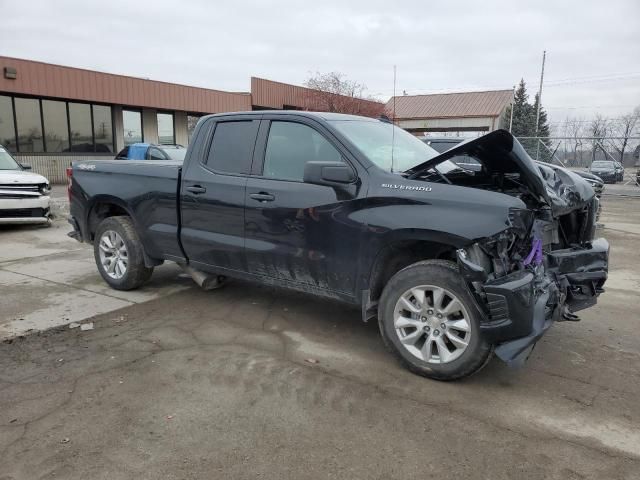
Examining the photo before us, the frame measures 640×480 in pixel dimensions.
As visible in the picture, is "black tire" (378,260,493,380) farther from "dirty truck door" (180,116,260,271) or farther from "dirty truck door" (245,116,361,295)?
"dirty truck door" (180,116,260,271)

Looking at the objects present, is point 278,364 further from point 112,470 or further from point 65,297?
point 65,297

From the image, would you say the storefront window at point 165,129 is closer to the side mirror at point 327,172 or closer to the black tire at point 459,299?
the side mirror at point 327,172

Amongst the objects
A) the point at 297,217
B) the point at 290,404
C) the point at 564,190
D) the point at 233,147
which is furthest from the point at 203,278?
the point at 564,190

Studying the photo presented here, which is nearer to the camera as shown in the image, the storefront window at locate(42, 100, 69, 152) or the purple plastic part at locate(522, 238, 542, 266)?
the purple plastic part at locate(522, 238, 542, 266)

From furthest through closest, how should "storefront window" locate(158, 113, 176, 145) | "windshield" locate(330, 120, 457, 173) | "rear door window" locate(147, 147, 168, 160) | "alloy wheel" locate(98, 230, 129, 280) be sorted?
"storefront window" locate(158, 113, 176, 145)
"rear door window" locate(147, 147, 168, 160)
"alloy wheel" locate(98, 230, 129, 280)
"windshield" locate(330, 120, 457, 173)

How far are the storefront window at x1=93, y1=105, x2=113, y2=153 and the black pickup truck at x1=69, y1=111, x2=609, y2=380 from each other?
Answer: 60.2 feet

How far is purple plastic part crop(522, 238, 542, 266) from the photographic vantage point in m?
3.51

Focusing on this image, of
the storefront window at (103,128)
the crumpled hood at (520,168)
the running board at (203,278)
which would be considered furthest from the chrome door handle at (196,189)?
the storefront window at (103,128)

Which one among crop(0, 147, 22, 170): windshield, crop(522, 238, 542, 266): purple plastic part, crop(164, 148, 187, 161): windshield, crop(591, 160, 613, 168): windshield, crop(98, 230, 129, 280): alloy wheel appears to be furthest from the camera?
crop(591, 160, 613, 168): windshield

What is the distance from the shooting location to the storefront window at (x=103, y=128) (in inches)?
847

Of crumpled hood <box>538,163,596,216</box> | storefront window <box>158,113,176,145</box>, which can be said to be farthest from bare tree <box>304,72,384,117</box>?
crumpled hood <box>538,163,596,216</box>

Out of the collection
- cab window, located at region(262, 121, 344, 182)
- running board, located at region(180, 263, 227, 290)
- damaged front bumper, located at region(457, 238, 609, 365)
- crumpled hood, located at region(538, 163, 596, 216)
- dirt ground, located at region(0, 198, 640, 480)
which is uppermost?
cab window, located at region(262, 121, 344, 182)

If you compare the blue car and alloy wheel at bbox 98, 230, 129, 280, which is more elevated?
the blue car

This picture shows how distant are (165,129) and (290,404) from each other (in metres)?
23.3
